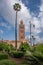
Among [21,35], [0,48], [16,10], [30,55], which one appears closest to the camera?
[30,55]

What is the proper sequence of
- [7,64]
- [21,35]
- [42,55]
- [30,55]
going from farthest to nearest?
[21,35]
[7,64]
[30,55]
[42,55]

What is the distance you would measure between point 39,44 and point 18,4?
1906 inches

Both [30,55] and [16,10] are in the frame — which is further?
[16,10]

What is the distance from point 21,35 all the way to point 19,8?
4845 cm

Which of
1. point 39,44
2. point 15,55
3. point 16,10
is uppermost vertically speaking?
point 16,10

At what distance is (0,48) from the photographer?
170 ft

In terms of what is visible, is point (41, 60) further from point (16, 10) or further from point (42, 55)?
point (16, 10)

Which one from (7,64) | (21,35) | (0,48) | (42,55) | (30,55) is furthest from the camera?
(21,35)

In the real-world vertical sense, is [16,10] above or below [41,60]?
above

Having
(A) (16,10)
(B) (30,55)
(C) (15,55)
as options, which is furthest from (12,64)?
(A) (16,10)

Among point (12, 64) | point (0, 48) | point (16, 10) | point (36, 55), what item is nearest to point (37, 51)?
point (36, 55)

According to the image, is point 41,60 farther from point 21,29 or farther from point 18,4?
point 21,29

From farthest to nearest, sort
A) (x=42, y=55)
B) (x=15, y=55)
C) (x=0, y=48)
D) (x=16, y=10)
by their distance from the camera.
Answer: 1. (x=16, y=10)
2. (x=0, y=48)
3. (x=15, y=55)
4. (x=42, y=55)

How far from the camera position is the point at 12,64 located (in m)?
15.1
